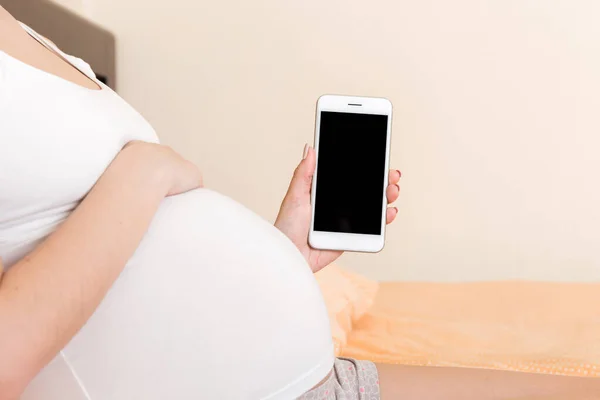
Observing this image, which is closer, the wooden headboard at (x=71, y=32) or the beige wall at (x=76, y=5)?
the wooden headboard at (x=71, y=32)

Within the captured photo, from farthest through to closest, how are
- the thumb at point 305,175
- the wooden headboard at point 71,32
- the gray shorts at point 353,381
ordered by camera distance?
the wooden headboard at point 71,32
the thumb at point 305,175
the gray shorts at point 353,381

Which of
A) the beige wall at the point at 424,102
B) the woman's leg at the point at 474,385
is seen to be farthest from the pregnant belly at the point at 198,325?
the beige wall at the point at 424,102

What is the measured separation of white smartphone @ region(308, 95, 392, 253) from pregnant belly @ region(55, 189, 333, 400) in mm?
368

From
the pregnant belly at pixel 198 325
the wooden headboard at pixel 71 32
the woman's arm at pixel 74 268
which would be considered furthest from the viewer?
the wooden headboard at pixel 71 32

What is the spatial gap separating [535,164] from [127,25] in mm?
1468

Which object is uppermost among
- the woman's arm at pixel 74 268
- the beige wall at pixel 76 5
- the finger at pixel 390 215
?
the beige wall at pixel 76 5

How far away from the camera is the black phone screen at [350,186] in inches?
39.9

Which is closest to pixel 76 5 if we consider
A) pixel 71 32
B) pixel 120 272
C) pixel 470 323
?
pixel 71 32

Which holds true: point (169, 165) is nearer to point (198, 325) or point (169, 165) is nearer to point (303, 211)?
point (198, 325)

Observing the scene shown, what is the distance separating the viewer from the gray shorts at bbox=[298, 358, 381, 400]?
2.35 feet

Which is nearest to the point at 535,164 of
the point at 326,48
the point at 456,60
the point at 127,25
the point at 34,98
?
the point at 456,60

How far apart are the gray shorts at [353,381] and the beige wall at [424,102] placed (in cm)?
137

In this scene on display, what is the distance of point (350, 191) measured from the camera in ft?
3.32

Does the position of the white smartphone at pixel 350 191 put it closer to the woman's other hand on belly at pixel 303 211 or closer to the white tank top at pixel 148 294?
the woman's other hand on belly at pixel 303 211
